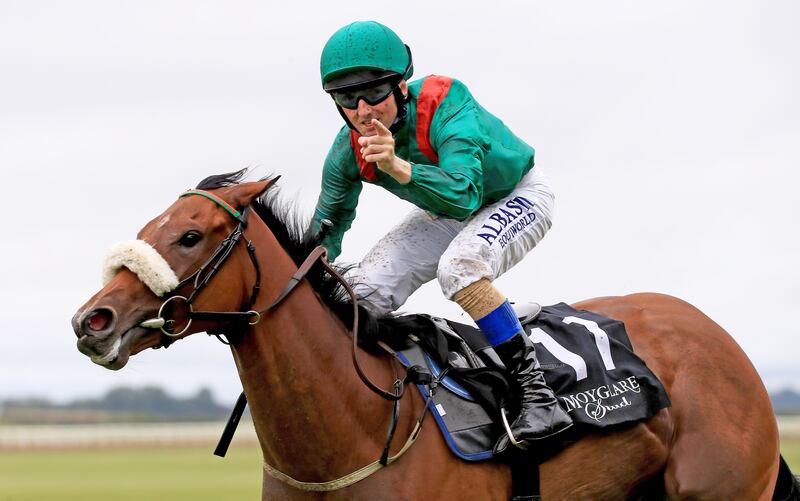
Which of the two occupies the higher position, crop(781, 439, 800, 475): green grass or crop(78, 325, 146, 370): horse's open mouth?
crop(78, 325, 146, 370): horse's open mouth

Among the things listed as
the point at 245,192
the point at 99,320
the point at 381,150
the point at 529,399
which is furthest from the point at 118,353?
the point at 529,399

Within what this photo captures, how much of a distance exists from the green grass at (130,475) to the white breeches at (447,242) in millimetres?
11093

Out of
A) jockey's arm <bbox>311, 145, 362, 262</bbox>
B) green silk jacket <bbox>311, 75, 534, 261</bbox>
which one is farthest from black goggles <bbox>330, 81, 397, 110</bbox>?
jockey's arm <bbox>311, 145, 362, 262</bbox>

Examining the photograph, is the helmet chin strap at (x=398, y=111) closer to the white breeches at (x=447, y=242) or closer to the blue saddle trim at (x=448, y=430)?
the white breeches at (x=447, y=242)

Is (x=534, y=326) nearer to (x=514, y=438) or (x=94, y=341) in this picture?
(x=514, y=438)

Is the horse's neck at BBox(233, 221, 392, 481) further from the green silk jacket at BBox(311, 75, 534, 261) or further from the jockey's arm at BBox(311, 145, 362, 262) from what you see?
the jockey's arm at BBox(311, 145, 362, 262)

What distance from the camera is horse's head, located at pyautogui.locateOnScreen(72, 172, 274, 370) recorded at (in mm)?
4418

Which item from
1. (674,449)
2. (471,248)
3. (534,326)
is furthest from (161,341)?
(674,449)

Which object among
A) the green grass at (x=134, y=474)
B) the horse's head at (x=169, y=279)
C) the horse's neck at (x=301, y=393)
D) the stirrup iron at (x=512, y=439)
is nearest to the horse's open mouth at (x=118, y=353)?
the horse's head at (x=169, y=279)

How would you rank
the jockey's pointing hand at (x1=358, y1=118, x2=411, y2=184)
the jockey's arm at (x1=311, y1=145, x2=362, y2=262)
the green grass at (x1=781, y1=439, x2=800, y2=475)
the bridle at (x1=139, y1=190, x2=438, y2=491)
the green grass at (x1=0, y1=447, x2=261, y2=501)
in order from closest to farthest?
the bridle at (x1=139, y1=190, x2=438, y2=491) < the jockey's pointing hand at (x1=358, y1=118, x2=411, y2=184) < the jockey's arm at (x1=311, y1=145, x2=362, y2=262) < the green grass at (x1=0, y1=447, x2=261, y2=501) < the green grass at (x1=781, y1=439, x2=800, y2=475)

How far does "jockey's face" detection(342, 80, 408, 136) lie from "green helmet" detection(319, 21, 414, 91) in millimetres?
115

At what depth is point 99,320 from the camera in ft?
14.5

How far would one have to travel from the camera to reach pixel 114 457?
31.2 meters

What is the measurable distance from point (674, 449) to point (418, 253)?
1738 mm
